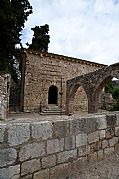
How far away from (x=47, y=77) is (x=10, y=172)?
17.7 m

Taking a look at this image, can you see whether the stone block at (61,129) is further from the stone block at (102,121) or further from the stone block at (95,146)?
the stone block at (102,121)

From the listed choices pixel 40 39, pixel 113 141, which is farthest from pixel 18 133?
pixel 40 39

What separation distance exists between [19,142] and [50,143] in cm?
52

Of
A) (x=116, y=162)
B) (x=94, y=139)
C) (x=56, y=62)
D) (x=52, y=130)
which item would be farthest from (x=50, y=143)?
(x=56, y=62)

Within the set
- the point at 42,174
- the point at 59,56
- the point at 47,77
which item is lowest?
the point at 42,174

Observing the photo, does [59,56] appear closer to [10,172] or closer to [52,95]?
[52,95]

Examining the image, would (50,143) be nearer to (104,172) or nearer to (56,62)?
(104,172)

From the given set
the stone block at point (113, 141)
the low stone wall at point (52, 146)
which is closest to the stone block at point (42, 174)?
the low stone wall at point (52, 146)

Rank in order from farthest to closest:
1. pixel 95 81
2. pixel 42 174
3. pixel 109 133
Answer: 1. pixel 95 81
2. pixel 109 133
3. pixel 42 174

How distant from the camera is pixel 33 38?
26.3 meters

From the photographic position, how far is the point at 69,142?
126 inches

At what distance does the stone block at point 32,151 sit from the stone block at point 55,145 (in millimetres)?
111

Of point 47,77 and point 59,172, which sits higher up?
point 47,77

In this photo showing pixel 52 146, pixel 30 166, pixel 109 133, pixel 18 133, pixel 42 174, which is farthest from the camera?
pixel 109 133
